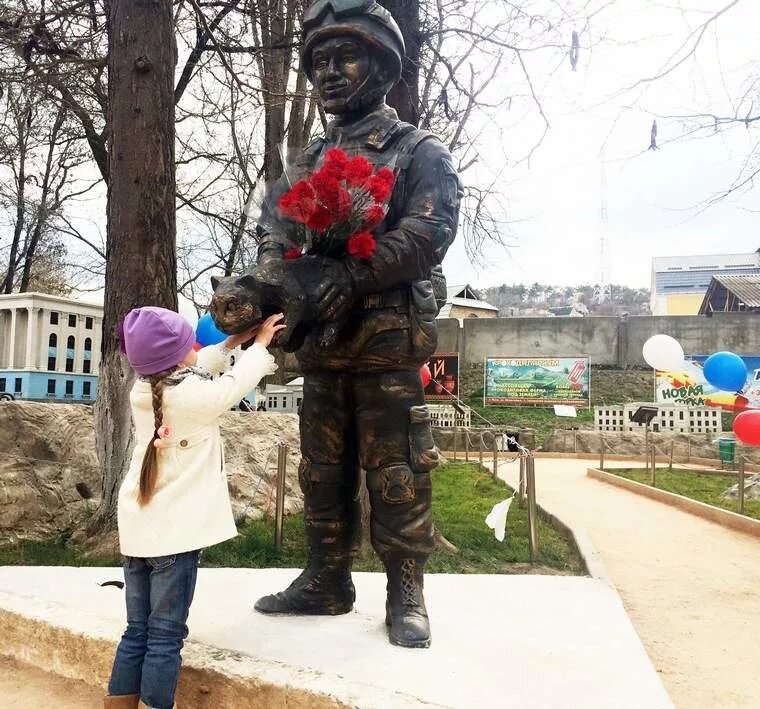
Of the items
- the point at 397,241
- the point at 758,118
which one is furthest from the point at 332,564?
the point at 758,118

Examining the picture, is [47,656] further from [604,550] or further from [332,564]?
[604,550]

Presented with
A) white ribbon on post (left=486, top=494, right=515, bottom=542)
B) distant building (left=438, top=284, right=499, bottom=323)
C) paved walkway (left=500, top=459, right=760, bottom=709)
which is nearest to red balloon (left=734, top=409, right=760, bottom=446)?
paved walkway (left=500, top=459, right=760, bottom=709)

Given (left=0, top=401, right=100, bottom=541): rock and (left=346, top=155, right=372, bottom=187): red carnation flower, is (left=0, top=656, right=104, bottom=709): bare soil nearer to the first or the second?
(left=346, top=155, right=372, bottom=187): red carnation flower

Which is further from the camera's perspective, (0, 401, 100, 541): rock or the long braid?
(0, 401, 100, 541): rock

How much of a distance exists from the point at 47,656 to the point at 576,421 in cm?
1753

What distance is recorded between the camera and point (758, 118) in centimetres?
538

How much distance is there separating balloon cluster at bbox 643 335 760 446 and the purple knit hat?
8.23 metres

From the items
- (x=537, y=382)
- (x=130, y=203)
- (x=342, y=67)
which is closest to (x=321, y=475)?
(x=342, y=67)

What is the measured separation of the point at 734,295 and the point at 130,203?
984 inches

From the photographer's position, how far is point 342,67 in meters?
2.63

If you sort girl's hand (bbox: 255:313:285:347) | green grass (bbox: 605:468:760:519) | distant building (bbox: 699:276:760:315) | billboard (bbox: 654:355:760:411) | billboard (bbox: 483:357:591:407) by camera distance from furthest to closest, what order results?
distant building (bbox: 699:276:760:315), billboard (bbox: 483:357:591:407), billboard (bbox: 654:355:760:411), green grass (bbox: 605:468:760:519), girl's hand (bbox: 255:313:285:347)

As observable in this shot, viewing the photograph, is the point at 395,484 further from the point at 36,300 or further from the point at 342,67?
the point at 36,300

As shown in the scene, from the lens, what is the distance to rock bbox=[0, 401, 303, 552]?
16.8 ft

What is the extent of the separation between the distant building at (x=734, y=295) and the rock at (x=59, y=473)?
64.7 ft
